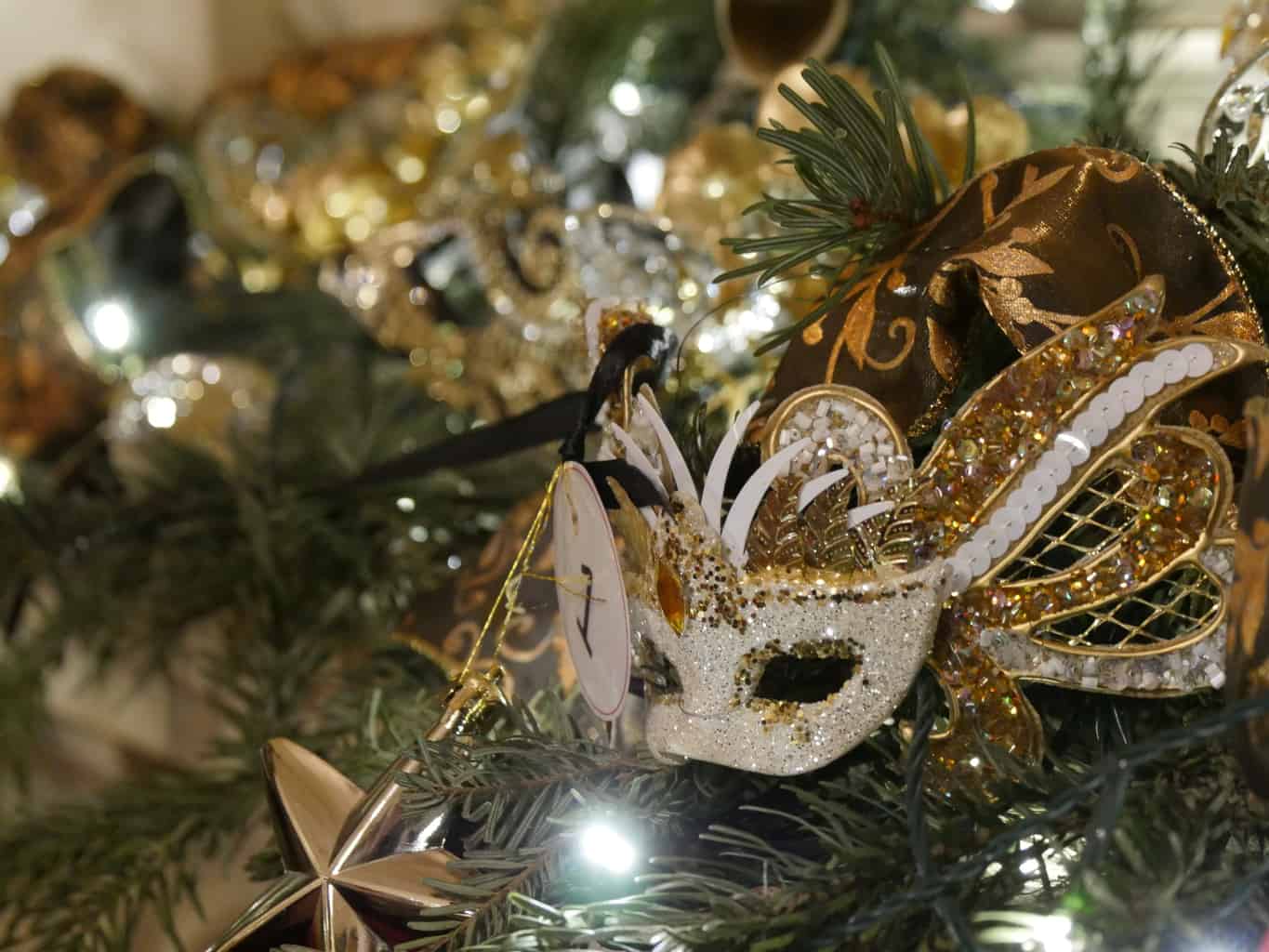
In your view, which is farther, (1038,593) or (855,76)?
(855,76)

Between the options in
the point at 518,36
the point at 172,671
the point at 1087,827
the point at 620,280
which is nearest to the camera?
the point at 1087,827

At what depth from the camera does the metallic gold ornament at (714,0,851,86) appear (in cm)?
57

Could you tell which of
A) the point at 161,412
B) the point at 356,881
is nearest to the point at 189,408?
the point at 161,412

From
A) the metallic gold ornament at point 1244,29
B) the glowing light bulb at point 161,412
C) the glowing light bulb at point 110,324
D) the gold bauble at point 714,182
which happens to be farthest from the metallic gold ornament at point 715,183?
the glowing light bulb at point 110,324

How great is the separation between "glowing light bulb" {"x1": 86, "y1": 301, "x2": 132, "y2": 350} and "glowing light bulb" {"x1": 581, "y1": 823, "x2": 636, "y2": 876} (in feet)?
1.98

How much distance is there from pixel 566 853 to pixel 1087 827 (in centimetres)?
11

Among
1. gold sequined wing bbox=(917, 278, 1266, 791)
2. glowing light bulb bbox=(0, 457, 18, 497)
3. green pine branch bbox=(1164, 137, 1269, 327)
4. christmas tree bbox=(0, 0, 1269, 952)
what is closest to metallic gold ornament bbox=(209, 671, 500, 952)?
christmas tree bbox=(0, 0, 1269, 952)

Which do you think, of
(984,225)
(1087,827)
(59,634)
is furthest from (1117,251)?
(59,634)

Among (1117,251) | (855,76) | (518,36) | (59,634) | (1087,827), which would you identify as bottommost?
(1087,827)

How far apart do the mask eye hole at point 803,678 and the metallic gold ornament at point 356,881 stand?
83 millimetres

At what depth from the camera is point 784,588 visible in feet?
0.81

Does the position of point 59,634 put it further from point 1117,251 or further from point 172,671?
point 1117,251

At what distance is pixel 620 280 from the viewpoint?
45 cm

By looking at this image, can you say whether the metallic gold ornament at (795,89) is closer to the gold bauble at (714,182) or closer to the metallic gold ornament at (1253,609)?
the gold bauble at (714,182)
